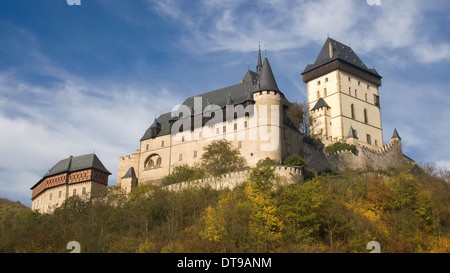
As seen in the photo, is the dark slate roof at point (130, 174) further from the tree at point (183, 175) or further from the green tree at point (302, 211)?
the green tree at point (302, 211)

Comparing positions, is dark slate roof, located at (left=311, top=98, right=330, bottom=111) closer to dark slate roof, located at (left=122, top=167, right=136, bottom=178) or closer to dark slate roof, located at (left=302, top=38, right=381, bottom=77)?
dark slate roof, located at (left=302, top=38, right=381, bottom=77)

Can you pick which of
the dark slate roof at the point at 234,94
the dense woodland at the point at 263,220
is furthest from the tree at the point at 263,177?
the dark slate roof at the point at 234,94

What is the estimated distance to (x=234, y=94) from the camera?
54188mm

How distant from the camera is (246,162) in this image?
47938 millimetres

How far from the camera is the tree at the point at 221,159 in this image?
156ft

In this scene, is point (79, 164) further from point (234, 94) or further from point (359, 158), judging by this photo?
point (359, 158)

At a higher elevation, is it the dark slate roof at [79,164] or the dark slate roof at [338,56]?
the dark slate roof at [338,56]

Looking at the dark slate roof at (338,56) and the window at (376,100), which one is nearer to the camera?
the dark slate roof at (338,56)

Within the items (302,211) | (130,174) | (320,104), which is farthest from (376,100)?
(302,211)

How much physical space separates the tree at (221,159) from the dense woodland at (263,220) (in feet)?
11.2

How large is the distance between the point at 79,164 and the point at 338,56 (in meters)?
30.9

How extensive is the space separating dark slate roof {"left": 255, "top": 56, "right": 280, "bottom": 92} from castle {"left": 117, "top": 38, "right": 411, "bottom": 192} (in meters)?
0.08

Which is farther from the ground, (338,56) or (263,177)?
(338,56)
